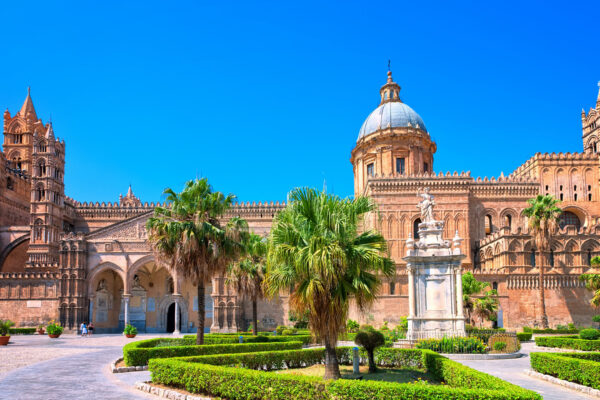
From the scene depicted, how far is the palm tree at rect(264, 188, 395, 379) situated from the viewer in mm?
13102

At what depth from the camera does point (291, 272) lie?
44.1 ft

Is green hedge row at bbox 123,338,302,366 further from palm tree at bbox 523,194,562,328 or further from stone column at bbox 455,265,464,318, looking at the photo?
palm tree at bbox 523,194,562,328

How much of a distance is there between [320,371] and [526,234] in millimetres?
31991

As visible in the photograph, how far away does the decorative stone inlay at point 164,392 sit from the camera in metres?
12.2

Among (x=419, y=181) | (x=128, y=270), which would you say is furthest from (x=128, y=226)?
(x=419, y=181)

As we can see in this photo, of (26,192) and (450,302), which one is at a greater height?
(26,192)

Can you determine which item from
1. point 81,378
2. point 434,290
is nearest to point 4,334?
point 81,378

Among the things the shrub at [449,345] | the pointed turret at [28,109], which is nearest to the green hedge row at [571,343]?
the shrub at [449,345]

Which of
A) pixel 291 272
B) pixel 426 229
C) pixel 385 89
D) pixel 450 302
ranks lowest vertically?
pixel 450 302

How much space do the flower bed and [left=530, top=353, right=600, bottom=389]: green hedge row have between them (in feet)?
11.2

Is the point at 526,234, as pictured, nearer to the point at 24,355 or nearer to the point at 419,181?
the point at 419,181

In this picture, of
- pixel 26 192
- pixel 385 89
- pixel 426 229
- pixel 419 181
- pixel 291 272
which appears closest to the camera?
pixel 291 272

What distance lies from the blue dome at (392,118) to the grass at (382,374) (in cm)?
3824

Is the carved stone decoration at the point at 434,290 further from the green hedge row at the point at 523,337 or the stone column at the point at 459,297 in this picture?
the green hedge row at the point at 523,337
